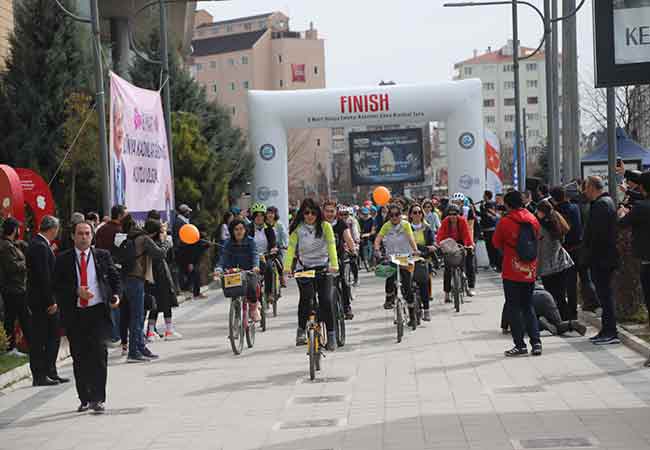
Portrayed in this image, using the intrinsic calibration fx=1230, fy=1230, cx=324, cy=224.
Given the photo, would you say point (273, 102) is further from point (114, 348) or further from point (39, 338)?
point (39, 338)

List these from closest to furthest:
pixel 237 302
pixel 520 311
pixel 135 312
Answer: pixel 520 311
pixel 135 312
pixel 237 302

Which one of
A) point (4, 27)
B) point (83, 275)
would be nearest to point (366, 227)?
point (4, 27)

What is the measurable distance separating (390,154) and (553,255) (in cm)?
2951

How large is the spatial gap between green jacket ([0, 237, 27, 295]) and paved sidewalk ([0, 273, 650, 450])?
44.9 inches

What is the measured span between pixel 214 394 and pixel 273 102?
840 inches

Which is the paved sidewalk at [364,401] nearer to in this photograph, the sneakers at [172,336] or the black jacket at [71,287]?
the black jacket at [71,287]

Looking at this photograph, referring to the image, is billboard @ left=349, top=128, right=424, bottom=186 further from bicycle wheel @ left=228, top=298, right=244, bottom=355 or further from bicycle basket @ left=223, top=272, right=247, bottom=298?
bicycle basket @ left=223, top=272, right=247, bottom=298

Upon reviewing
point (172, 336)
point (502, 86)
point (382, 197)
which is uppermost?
point (502, 86)

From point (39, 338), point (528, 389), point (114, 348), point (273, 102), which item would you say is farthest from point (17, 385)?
point (273, 102)

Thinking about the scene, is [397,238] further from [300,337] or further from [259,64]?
[259,64]

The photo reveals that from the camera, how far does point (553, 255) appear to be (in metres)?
15.0

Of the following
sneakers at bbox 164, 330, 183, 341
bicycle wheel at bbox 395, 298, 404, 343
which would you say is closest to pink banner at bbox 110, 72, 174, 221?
sneakers at bbox 164, 330, 183, 341

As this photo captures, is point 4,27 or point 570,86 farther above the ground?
point 4,27

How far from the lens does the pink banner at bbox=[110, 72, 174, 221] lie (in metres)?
18.0
